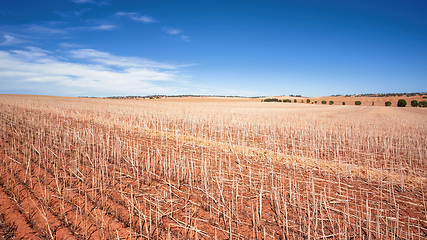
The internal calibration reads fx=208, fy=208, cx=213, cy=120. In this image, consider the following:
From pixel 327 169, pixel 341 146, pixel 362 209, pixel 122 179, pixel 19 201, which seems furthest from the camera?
pixel 341 146

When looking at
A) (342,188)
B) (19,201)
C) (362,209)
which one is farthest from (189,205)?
(342,188)

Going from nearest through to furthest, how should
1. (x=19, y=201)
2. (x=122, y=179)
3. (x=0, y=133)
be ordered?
(x=19, y=201) < (x=122, y=179) < (x=0, y=133)

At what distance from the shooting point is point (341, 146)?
9.44 meters

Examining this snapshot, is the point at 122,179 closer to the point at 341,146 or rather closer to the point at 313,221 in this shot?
the point at 313,221

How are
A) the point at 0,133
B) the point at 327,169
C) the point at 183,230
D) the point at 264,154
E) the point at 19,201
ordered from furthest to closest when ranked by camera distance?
the point at 0,133 → the point at 264,154 → the point at 327,169 → the point at 19,201 → the point at 183,230

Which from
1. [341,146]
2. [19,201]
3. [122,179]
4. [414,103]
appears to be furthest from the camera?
[414,103]

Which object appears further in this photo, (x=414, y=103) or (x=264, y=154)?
(x=414, y=103)

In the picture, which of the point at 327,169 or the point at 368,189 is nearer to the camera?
the point at 368,189

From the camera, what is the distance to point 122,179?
484cm

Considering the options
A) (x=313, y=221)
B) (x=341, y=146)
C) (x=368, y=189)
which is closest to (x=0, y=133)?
(x=313, y=221)

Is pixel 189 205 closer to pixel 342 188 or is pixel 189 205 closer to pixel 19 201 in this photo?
pixel 19 201

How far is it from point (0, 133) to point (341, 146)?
14.6 meters

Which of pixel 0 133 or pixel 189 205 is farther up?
pixel 0 133

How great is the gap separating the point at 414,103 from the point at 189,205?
97.4 meters
